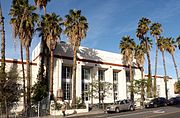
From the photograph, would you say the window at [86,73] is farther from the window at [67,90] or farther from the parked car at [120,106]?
the parked car at [120,106]

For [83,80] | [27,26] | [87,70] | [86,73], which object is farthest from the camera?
[87,70]

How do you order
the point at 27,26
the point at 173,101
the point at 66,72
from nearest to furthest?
the point at 27,26, the point at 66,72, the point at 173,101

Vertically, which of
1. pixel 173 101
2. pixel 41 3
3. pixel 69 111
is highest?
pixel 41 3

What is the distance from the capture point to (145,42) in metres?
53.3

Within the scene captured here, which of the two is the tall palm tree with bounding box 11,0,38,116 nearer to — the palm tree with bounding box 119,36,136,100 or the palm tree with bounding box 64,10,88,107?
the palm tree with bounding box 64,10,88,107

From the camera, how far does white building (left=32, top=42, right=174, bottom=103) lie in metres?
41.3

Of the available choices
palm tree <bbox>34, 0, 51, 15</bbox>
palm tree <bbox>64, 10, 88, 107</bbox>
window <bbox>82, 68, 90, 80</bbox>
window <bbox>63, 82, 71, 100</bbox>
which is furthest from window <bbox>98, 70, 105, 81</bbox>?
palm tree <bbox>34, 0, 51, 15</bbox>

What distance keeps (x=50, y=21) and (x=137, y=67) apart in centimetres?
2418

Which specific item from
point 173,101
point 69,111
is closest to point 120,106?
point 69,111

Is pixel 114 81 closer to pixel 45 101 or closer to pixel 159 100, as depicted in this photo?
pixel 159 100

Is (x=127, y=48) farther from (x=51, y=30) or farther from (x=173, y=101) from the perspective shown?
(x=51, y=30)

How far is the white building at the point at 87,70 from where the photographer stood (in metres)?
41.3

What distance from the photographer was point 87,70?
46.3m

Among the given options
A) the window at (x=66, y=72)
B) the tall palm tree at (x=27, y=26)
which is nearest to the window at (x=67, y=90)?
the window at (x=66, y=72)
